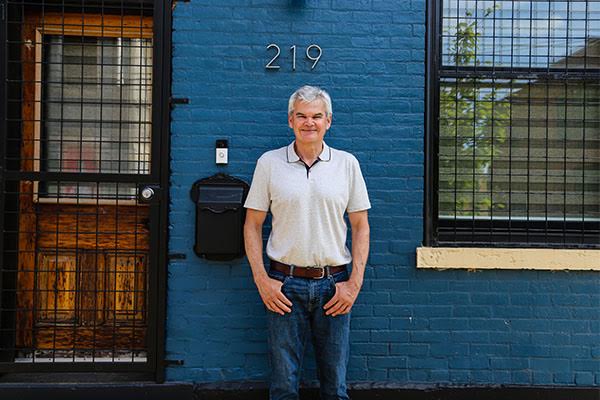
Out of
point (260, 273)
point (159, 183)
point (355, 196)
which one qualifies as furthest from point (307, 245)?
point (159, 183)

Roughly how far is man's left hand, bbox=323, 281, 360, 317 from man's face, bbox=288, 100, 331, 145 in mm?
863

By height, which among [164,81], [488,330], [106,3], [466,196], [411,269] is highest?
[106,3]

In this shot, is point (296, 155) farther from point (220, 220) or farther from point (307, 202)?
point (220, 220)

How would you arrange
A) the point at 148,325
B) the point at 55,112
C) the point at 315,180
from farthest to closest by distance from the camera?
the point at 55,112 < the point at 148,325 < the point at 315,180

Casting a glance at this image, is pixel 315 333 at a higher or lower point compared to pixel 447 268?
lower

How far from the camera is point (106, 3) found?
11.9 feet

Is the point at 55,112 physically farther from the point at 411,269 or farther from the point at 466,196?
the point at 466,196

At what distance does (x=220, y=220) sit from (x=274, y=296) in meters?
0.75

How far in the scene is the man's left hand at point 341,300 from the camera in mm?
2961

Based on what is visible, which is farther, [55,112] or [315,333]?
[55,112]

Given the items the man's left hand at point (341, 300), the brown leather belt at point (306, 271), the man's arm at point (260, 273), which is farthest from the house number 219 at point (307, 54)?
the man's left hand at point (341, 300)

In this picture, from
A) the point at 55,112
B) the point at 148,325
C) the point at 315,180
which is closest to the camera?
the point at 315,180

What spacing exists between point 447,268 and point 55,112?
3065mm

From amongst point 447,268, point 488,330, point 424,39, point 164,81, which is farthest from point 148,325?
point 424,39
